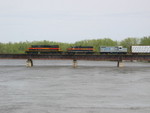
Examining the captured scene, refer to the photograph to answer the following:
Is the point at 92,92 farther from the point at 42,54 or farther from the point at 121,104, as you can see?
the point at 42,54

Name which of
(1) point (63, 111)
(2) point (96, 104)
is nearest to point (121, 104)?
(2) point (96, 104)

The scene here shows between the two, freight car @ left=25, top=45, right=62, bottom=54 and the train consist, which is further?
the train consist

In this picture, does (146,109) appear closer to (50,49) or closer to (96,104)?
(96,104)

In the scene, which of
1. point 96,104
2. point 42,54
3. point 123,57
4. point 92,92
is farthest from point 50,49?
point 96,104

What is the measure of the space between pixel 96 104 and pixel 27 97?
7.75 metres

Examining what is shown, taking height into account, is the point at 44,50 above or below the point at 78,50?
above

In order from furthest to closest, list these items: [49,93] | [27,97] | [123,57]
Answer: [123,57] → [49,93] → [27,97]

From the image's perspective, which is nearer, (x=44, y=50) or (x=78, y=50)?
(x=44, y=50)

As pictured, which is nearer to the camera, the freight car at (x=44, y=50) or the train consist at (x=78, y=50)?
the freight car at (x=44, y=50)

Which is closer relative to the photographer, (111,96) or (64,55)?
(111,96)

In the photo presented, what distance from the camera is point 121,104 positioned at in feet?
87.2

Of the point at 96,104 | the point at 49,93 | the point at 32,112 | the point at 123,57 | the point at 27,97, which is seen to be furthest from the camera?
the point at 123,57

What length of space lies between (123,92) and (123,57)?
45.6 meters

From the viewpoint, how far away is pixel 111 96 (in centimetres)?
3069
